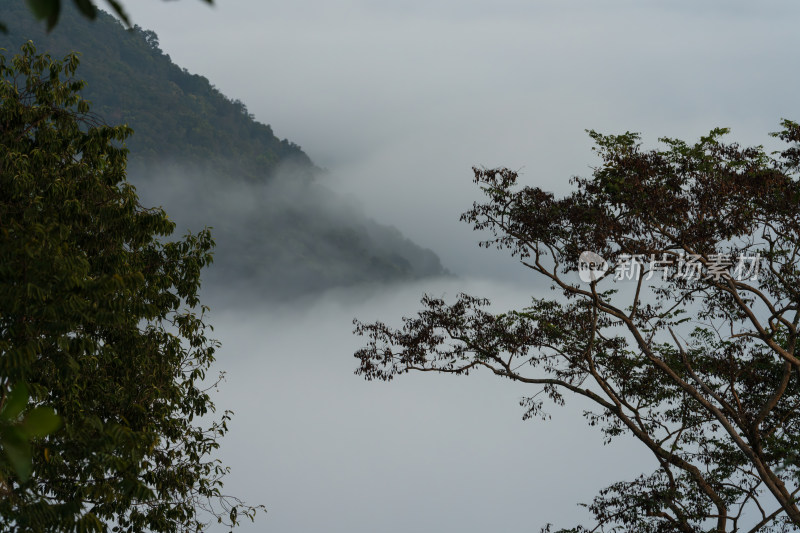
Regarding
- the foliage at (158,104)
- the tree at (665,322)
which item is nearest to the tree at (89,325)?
A: the tree at (665,322)

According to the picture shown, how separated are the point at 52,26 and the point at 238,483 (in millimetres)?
98037

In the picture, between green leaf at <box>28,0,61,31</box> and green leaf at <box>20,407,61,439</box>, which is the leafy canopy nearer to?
green leaf at <box>28,0,61,31</box>

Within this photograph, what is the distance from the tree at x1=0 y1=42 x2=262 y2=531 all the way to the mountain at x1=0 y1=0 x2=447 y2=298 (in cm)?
7978

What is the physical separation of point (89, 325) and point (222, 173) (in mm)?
83409

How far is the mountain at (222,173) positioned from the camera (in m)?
85.4

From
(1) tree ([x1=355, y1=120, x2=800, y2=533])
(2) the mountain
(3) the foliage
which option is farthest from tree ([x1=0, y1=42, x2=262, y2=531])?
(2) the mountain

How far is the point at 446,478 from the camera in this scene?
312 ft

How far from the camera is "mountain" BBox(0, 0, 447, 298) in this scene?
8538cm

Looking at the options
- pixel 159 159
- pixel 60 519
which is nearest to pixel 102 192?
pixel 60 519

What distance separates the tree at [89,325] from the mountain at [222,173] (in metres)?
79.8

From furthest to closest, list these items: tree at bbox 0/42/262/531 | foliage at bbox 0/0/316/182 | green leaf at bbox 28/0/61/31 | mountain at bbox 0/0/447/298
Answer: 1. mountain at bbox 0/0/447/298
2. foliage at bbox 0/0/316/182
3. tree at bbox 0/42/262/531
4. green leaf at bbox 28/0/61/31

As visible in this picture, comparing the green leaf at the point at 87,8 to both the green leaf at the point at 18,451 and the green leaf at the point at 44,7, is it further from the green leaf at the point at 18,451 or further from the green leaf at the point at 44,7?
the green leaf at the point at 18,451

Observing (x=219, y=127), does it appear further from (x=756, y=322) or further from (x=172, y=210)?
(x=756, y=322)

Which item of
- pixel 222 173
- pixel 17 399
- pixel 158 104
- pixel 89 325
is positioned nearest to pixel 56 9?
pixel 17 399
